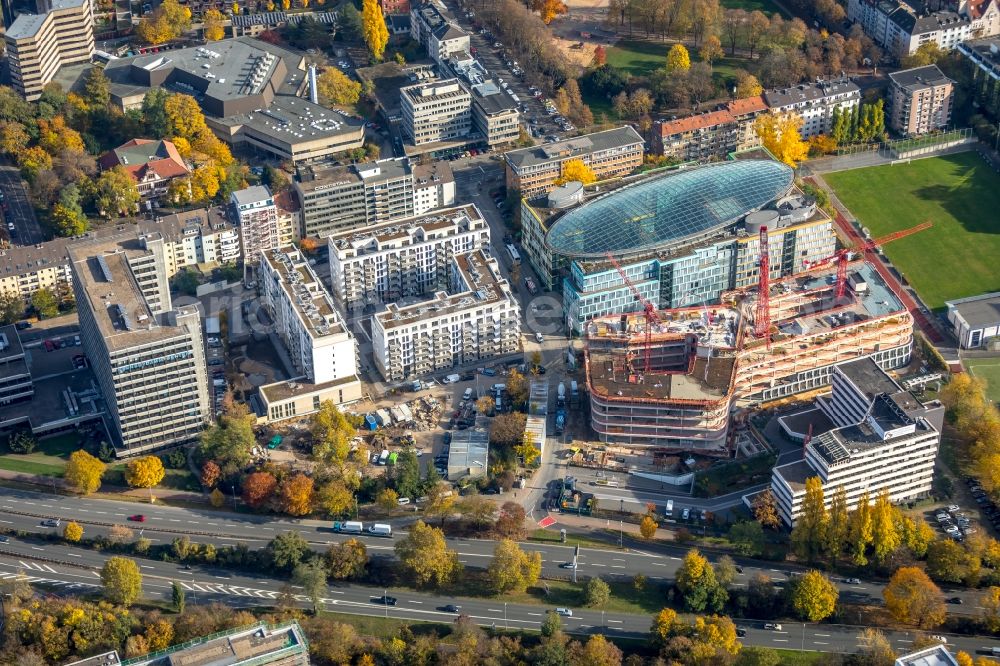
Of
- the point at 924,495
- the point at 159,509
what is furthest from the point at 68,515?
the point at 924,495

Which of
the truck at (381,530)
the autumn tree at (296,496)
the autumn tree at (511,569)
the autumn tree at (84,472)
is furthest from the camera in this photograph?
the autumn tree at (84,472)

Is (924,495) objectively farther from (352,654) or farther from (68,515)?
(68,515)

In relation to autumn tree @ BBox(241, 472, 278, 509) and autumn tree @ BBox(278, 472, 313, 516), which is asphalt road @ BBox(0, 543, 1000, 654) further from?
autumn tree @ BBox(278, 472, 313, 516)

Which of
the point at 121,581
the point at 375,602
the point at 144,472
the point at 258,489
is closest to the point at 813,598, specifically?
the point at 375,602

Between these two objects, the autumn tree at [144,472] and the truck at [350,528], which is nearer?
the truck at [350,528]

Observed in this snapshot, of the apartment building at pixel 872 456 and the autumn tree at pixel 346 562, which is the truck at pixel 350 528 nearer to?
the autumn tree at pixel 346 562

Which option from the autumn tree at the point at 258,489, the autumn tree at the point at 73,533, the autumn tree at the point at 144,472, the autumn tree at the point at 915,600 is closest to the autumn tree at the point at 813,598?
the autumn tree at the point at 915,600
